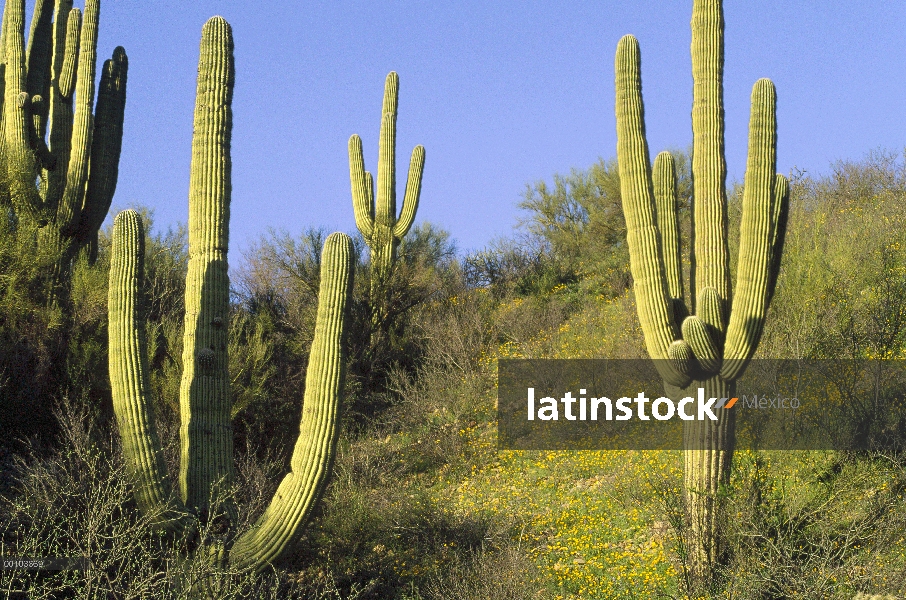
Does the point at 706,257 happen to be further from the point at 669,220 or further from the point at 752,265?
the point at 669,220

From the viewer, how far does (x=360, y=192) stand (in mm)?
15852

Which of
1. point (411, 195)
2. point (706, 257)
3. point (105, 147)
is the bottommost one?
point (706, 257)

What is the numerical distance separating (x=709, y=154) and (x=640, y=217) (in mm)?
996

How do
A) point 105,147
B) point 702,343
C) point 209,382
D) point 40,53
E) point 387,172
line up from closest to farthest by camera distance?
point 209,382, point 702,343, point 105,147, point 40,53, point 387,172

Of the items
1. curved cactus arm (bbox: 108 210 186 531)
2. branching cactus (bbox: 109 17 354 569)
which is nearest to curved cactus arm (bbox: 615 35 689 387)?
branching cactus (bbox: 109 17 354 569)

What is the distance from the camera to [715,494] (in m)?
8.72

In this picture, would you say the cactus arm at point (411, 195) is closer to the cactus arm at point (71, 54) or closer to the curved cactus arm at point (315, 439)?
the cactus arm at point (71, 54)

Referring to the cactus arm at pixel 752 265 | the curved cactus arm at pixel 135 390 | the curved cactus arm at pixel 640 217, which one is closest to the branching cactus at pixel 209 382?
the curved cactus arm at pixel 135 390

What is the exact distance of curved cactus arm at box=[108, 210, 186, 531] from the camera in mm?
6828

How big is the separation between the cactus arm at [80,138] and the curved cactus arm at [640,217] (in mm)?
7048

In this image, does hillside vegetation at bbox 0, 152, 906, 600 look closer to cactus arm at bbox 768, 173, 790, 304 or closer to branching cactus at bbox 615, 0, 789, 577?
branching cactus at bbox 615, 0, 789, 577

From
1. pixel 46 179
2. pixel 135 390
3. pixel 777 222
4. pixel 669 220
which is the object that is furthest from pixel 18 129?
pixel 777 222

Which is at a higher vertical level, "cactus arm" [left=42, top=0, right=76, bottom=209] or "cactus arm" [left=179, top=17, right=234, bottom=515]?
"cactus arm" [left=42, top=0, right=76, bottom=209]

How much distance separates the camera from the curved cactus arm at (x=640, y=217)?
28.4ft
